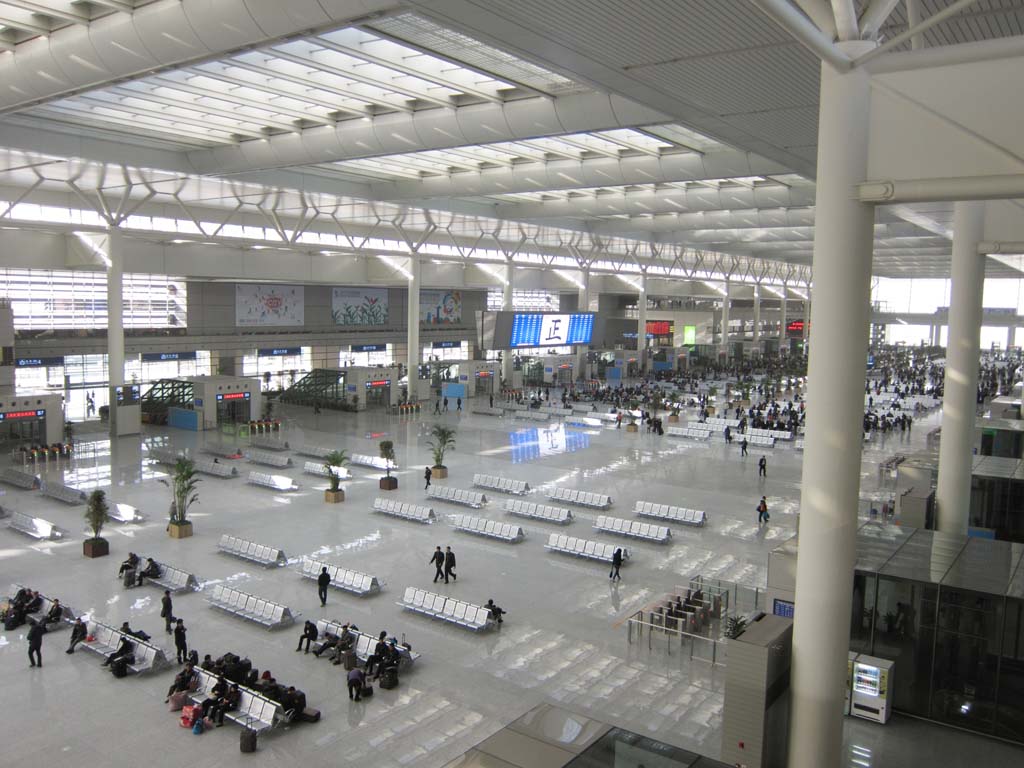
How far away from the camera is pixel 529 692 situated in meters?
11.1

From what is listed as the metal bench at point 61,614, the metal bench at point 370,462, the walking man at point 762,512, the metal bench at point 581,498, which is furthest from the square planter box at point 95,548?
the walking man at point 762,512

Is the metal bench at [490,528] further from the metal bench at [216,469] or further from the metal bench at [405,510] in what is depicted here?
the metal bench at [216,469]

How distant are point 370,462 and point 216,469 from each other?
196 inches

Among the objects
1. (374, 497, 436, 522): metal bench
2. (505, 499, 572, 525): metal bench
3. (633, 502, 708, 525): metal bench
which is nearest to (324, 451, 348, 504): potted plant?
(374, 497, 436, 522): metal bench

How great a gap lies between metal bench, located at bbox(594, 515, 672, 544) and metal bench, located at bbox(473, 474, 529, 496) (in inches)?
154

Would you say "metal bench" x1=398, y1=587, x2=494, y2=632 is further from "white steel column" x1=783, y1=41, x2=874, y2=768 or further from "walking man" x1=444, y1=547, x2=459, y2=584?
"white steel column" x1=783, y1=41, x2=874, y2=768

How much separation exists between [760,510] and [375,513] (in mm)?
10163

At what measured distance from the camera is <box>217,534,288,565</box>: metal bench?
16.6m

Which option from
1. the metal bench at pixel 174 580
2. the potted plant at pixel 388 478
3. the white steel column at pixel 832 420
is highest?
the white steel column at pixel 832 420

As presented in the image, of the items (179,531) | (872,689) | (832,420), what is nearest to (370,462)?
(179,531)

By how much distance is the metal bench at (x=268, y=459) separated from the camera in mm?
26641

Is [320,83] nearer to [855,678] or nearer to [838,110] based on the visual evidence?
[838,110]

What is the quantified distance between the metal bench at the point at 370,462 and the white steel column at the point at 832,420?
63.6 feet

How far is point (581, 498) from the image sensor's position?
22.0m
